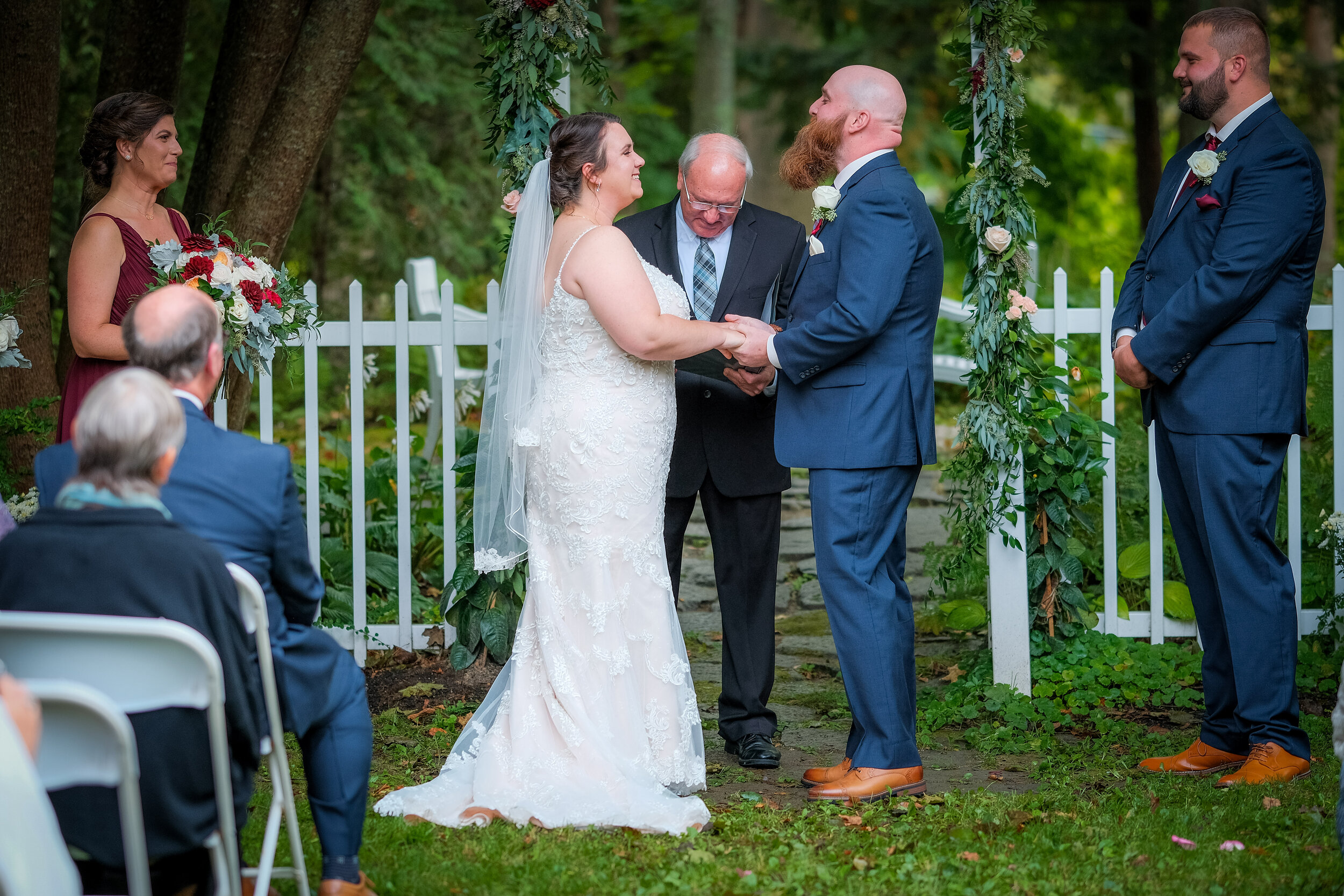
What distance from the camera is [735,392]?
424 cm

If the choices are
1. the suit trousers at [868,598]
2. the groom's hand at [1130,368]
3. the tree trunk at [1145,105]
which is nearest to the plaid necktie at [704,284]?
the suit trousers at [868,598]

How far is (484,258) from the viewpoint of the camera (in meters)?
11.8

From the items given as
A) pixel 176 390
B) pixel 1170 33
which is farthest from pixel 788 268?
pixel 1170 33

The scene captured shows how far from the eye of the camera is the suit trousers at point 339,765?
109 inches

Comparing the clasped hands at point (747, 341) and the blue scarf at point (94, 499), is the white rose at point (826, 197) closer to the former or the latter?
the clasped hands at point (747, 341)

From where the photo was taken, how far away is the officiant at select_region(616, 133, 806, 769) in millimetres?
4168

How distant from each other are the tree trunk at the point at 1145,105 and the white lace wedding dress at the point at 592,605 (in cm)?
732

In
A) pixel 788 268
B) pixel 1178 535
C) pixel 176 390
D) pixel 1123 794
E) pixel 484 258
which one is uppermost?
pixel 484 258

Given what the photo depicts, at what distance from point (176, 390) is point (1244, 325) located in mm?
2998

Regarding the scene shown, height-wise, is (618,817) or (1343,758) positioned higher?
(1343,758)

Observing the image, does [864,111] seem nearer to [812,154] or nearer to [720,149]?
[812,154]

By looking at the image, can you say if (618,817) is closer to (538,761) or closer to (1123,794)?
(538,761)

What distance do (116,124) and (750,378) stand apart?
2.23 metres

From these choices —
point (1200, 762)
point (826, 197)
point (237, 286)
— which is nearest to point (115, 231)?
point (237, 286)
